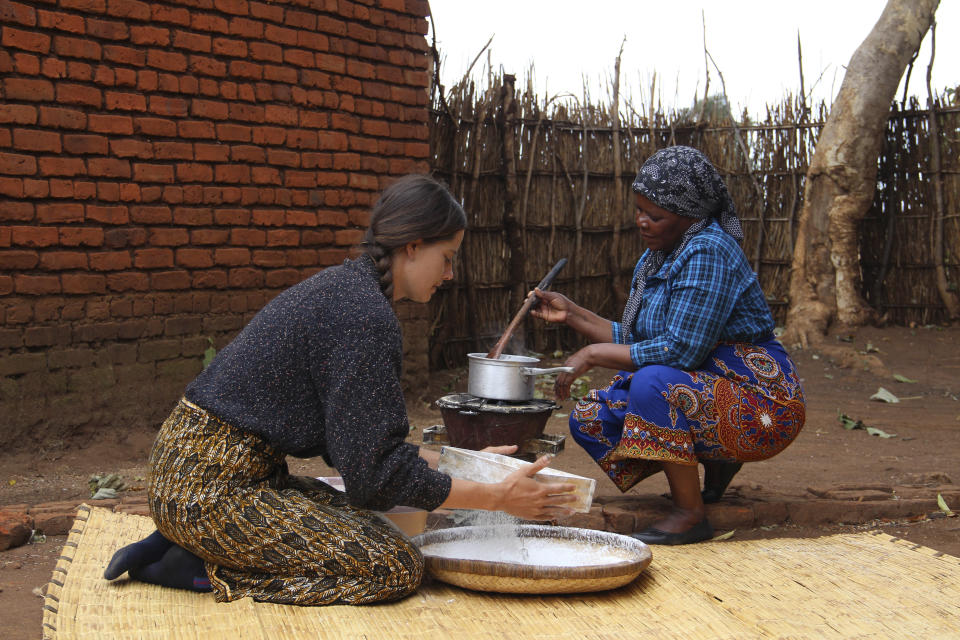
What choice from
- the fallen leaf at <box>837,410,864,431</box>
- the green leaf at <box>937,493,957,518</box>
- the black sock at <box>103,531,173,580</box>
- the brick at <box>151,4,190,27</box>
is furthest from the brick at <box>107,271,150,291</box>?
the fallen leaf at <box>837,410,864,431</box>

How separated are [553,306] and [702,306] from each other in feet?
2.34

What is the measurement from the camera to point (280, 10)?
5.32 metres

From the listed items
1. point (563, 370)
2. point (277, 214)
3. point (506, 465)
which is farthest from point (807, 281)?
point (506, 465)

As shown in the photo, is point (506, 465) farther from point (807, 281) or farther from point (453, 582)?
point (807, 281)

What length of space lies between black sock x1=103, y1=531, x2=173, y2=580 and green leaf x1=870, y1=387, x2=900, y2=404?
Result: 6077 millimetres

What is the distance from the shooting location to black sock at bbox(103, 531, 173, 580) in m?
2.54

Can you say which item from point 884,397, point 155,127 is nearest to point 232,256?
point 155,127

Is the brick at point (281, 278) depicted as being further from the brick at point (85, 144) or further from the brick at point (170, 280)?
the brick at point (85, 144)

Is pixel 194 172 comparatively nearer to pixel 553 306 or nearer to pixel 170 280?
pixel 170 280

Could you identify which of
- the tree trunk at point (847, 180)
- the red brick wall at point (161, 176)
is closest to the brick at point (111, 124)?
the red brick wall at point (161, 176)

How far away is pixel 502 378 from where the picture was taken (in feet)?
11.7

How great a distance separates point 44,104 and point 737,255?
3452 millimetres

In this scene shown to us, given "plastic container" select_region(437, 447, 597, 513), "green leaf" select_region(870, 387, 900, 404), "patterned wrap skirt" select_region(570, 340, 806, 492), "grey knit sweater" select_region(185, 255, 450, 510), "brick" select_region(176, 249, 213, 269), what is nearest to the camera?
"grey knit sweater" select_region(185, 255, 450, 510)

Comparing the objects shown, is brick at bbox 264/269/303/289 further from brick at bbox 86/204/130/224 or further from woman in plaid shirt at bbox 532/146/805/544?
woman in plaid shirt at bbox 532/146/805/544
